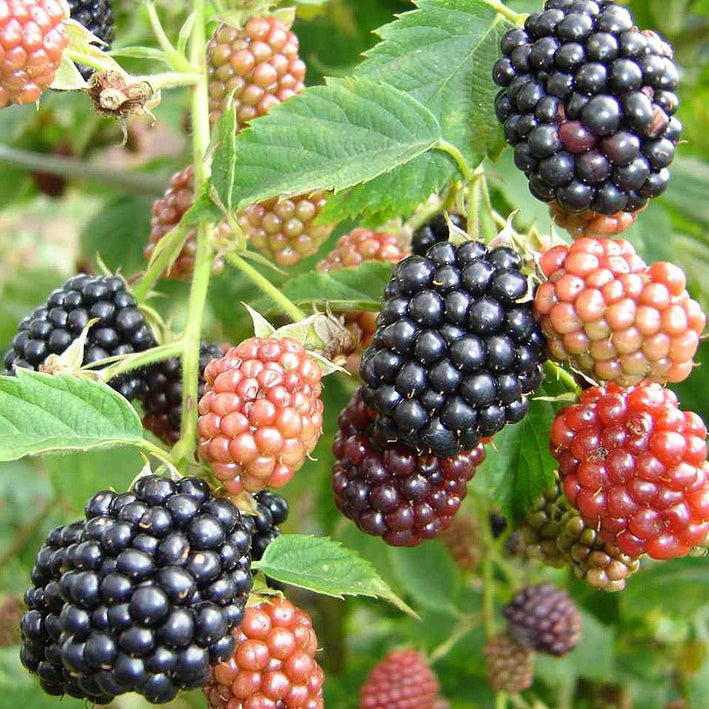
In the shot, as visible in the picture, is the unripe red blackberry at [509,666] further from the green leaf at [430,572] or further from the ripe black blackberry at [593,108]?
the ripe black blackberry at [593,108]

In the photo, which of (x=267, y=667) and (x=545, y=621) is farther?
(x=545, y=621)

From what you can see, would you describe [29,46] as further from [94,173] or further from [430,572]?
[430,572]

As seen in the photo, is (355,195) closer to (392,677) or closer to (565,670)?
(392,677)

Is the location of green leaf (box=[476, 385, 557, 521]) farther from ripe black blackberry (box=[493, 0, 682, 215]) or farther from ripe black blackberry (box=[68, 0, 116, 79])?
ripe black blackberry (box=[68, 0, 116, 79])

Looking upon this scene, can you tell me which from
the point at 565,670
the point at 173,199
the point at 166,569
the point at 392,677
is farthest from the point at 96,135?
the point at 166,569

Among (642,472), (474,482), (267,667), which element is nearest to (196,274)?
(267,667)

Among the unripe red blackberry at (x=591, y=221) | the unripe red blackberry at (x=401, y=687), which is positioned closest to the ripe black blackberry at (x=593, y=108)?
the unripe red blackberry at (x=591, y=221)
